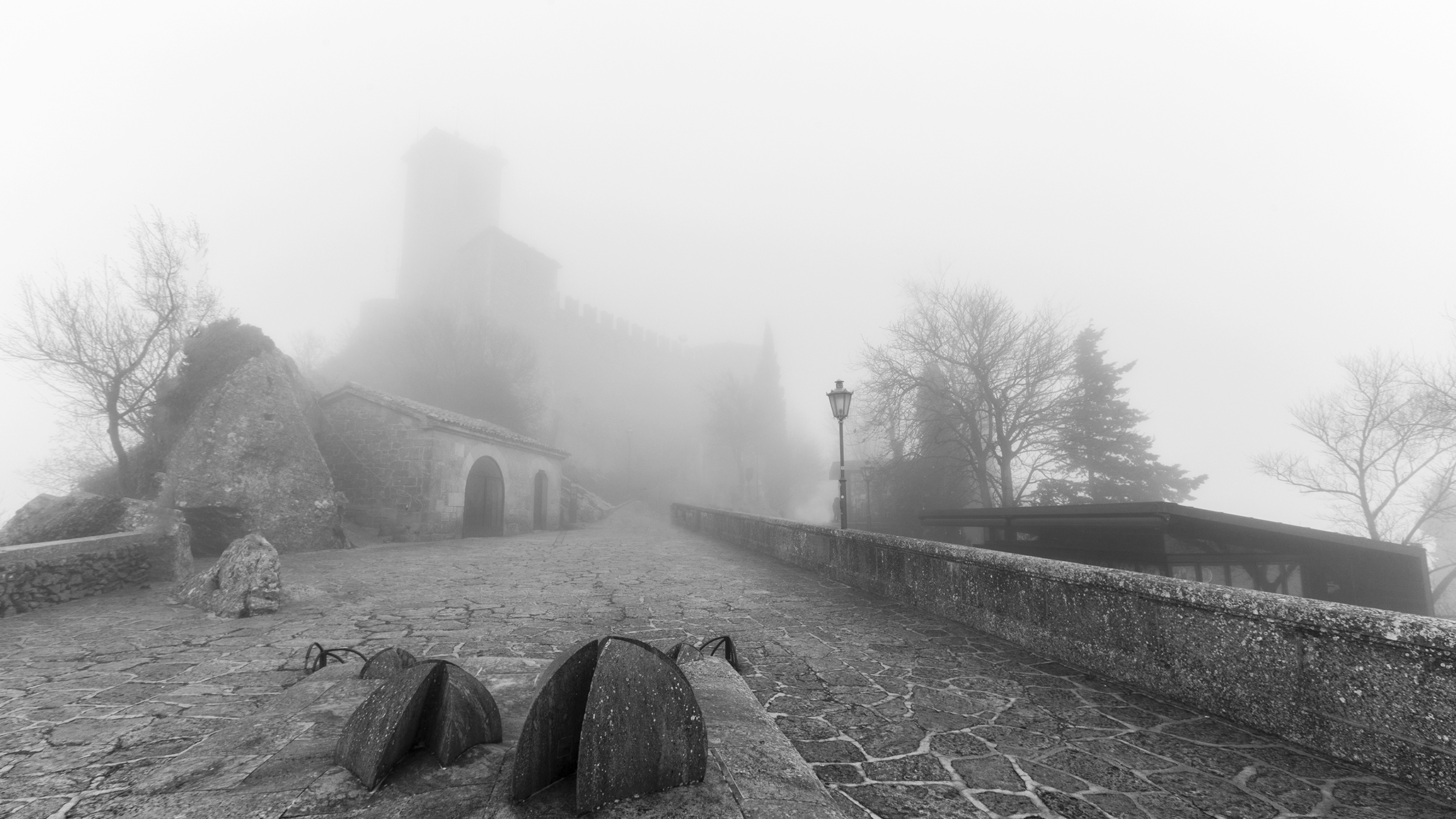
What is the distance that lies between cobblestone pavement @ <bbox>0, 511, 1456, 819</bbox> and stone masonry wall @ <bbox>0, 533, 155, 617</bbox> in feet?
1.06

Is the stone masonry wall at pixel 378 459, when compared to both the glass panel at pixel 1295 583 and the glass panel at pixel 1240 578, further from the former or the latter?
the glass panel at pixel 1295 583

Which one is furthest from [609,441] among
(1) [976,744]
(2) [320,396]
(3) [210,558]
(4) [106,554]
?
(1) [976,744]

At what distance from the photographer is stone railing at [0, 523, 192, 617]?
24.1 ft

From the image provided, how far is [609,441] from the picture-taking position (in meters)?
54.8

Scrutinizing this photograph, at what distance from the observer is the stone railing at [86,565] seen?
7.35 metres

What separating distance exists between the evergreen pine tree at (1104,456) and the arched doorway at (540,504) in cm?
2031

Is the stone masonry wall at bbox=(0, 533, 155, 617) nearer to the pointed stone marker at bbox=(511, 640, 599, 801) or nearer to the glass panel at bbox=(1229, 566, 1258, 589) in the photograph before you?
the pointed stone marker at bbox=(511, 640, 599, 801)

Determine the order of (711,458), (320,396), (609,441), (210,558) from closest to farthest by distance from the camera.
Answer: (210,558), (320,396), (609,441), (711,458)

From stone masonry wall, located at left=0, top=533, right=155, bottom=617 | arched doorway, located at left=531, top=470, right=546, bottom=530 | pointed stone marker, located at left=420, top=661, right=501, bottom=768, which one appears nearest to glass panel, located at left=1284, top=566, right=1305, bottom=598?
pointed stone marker, located at left=420, top=661, right=501, bottom=768

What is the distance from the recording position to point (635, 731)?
1.34m

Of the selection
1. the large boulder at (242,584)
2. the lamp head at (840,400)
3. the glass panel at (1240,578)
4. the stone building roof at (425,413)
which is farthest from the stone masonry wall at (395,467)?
the glass panel at (1240,578)

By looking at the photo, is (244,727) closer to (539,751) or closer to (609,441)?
(539,751)

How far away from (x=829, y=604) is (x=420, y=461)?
15.8 meters

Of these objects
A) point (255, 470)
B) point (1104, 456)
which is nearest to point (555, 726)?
point (255, 470)
